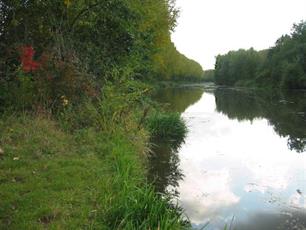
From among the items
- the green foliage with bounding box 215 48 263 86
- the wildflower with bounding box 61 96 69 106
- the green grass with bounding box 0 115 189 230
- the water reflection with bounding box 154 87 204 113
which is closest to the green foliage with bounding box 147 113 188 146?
the water reflection with bounding box 154 87 204 113

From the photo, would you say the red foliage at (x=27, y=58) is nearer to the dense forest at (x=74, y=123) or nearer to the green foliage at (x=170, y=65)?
the dense forest at (x=74, y=123)

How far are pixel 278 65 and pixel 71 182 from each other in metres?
60.0

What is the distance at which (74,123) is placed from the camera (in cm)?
888

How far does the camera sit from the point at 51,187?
5.32m

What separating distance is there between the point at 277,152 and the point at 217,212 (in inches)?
252

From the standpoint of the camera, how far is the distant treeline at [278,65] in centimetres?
5512

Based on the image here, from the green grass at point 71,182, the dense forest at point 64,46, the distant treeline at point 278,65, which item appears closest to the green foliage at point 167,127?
the dense forest at point 64,46

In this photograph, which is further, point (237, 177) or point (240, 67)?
point (240, 67)

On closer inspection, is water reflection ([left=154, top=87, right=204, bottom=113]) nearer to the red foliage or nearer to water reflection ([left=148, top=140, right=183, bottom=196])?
water reflection ([left=148, top=140, right=183, bottom=196])

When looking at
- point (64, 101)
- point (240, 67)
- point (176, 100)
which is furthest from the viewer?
point (240, 67)

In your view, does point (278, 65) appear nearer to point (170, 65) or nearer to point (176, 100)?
point (170, 65)

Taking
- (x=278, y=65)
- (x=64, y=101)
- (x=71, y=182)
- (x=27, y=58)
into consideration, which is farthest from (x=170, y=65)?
(x=71, y=182)

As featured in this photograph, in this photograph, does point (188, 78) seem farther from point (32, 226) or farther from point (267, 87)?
point (32, 226)

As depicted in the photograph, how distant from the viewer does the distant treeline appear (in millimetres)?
55125
